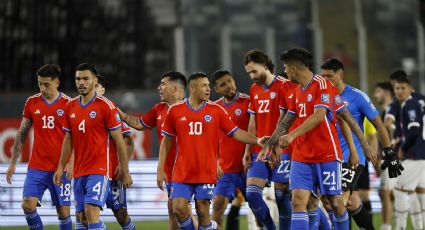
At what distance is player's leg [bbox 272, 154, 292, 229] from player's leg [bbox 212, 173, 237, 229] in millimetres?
741

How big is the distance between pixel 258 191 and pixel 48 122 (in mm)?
2458

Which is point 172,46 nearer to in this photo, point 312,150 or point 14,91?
point 14,91

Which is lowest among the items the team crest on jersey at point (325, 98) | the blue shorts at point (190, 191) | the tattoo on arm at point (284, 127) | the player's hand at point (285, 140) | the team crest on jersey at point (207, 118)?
the blue shorts at point (190, 191)

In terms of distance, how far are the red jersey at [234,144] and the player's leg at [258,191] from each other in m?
0.45

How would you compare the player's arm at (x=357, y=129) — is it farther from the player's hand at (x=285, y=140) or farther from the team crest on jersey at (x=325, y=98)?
the player's hand at (x=285, y=140)

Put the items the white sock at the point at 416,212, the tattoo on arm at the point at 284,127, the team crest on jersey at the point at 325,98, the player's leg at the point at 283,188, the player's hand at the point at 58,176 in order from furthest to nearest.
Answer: the white sock at the point at 416,212 → the player's leg at the point at 283,188 → the player's hand at the point at 58,176 → the tattoo on arm at the point at 284,127 → the team crest on jersey at the point at 325,98

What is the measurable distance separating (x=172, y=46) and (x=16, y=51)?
3576 millimetres

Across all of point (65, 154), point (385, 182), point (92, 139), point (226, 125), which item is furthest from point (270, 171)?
point (385, 182)

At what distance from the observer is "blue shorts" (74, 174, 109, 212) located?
9.72 m

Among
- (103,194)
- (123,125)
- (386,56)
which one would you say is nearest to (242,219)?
(123,125)

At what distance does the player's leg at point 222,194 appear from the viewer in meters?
11.2

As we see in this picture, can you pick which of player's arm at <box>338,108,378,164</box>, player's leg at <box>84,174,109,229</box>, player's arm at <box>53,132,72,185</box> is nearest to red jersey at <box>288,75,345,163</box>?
player's arm at <box>338,108,378,164</box>

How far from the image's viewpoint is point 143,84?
21.9 metres

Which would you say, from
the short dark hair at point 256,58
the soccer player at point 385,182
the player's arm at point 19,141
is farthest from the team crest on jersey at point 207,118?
the soccer player at point 385,182
